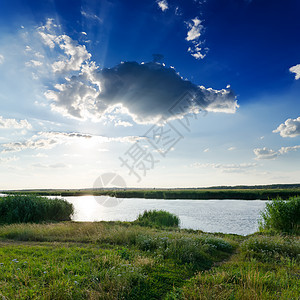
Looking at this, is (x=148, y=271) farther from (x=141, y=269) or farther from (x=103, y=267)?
(x=103, y=267)

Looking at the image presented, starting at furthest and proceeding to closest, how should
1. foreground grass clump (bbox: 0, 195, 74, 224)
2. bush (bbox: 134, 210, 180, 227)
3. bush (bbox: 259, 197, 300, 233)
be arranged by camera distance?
bush (bbox: 134, 210, 180, 227)
foreground grass clump (bbox: 0, 195, 74, 224)
bush (bbox: 259, 197, 300, 233)

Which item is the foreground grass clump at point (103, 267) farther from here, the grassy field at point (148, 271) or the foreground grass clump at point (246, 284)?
the foreground grass clump at point (246, 284)

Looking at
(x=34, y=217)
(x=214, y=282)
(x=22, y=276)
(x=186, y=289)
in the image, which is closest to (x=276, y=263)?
(x=214, y=282)

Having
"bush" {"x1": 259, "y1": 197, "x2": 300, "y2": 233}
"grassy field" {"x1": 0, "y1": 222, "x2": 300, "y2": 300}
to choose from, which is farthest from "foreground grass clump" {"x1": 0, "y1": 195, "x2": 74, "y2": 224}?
"bush" {"x1": 259, "y1": 197, "x2": 300, "y2": 233}

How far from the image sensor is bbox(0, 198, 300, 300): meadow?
5340 millimetres

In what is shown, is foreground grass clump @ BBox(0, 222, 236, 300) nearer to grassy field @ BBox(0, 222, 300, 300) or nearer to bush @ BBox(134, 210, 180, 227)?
grassy field @ BBox(0, 222, 300, 300)

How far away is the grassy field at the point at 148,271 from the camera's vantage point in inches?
209

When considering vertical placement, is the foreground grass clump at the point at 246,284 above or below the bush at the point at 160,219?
above

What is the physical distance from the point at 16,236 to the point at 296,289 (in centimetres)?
1311

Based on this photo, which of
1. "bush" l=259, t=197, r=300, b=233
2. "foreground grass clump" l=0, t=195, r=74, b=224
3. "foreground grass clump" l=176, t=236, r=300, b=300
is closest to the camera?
"foreground grass clump" l=176, t=236, r=300, b=300

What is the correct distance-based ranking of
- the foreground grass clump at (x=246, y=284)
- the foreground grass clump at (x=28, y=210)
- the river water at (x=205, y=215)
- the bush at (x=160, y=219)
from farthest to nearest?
the river water at (x=205, y=215) → the bush at (x=160, y=219) → the foreground grass clump at (x=28, y=210) → the foreground grass clump at (x=246, y=284)

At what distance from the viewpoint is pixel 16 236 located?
508 inches

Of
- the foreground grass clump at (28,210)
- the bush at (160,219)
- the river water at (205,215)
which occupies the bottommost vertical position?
the river water at (205,215)

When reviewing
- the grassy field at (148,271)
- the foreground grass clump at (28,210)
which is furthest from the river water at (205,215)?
the grassy field at (148,271)
